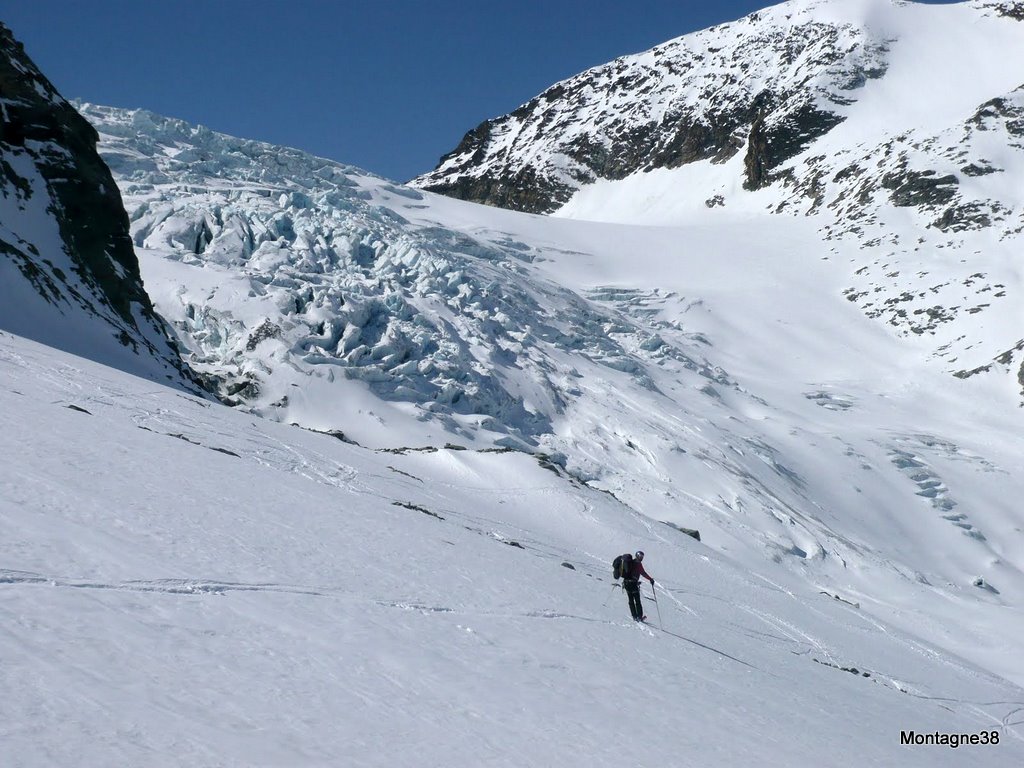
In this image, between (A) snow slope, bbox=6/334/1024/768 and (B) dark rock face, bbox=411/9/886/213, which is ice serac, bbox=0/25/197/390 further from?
(B) dark rock face, bbox=411/9/886/213

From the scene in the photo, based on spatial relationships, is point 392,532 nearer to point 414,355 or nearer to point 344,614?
point 344,614

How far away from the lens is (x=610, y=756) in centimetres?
707

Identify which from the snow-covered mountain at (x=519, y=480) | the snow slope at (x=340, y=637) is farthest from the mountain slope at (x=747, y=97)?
the snow slope at (x=340, y=637)

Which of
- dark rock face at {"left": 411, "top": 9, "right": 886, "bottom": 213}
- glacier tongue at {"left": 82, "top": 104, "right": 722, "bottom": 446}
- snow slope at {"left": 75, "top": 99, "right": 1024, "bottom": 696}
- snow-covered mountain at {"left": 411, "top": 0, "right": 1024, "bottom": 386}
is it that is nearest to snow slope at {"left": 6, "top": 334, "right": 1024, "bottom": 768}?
snow slope at {"left": 75, "top": 99, "right": 1024, "bottom": 696}

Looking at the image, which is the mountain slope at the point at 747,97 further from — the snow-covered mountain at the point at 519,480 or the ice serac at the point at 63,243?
the ice serac at the point at 63,243

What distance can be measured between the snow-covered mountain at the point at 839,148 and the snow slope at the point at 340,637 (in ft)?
184

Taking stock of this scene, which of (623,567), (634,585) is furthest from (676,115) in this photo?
(634,585)

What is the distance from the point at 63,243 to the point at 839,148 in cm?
10286

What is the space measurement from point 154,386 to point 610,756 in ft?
56.7

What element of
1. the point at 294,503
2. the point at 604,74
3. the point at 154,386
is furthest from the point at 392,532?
the point at 604,74

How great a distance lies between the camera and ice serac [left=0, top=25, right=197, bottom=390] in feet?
76.6

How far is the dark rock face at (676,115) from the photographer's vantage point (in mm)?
122438

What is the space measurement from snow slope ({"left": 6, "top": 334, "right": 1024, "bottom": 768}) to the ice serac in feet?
13.3

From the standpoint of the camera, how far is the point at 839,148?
362 ft
